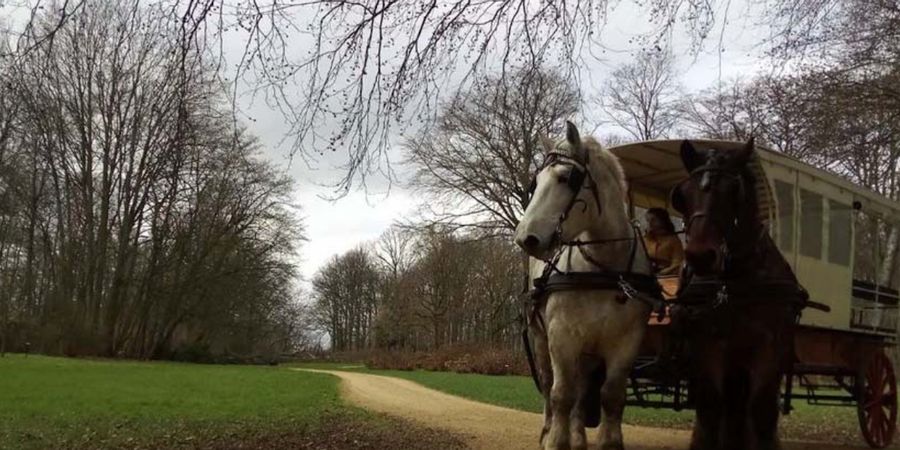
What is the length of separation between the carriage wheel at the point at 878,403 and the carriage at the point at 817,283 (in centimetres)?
2

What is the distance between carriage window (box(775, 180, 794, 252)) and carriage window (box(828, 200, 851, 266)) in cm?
76

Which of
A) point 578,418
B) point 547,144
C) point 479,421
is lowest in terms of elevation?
point 479,421

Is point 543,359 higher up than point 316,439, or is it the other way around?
point 543,359

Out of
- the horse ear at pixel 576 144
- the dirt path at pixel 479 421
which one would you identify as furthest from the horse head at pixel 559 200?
the dirt path at pixel 479 421

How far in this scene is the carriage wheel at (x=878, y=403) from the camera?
8797 millimetres

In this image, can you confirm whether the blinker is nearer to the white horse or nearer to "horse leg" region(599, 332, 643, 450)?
the white horse

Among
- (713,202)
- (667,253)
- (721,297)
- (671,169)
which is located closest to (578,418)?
(721,297)

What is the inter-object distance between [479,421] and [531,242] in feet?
27.9

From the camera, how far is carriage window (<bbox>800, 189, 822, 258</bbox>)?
7.19 metres

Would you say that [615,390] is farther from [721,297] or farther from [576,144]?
[576,144]

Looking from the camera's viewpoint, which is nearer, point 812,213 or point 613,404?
point 613,404

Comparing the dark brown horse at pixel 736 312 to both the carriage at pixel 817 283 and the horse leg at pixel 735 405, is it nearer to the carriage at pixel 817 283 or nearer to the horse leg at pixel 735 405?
the horse leg at pixel 735 405

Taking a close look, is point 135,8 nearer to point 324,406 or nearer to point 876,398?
point 876,398

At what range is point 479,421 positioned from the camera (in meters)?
12.7
